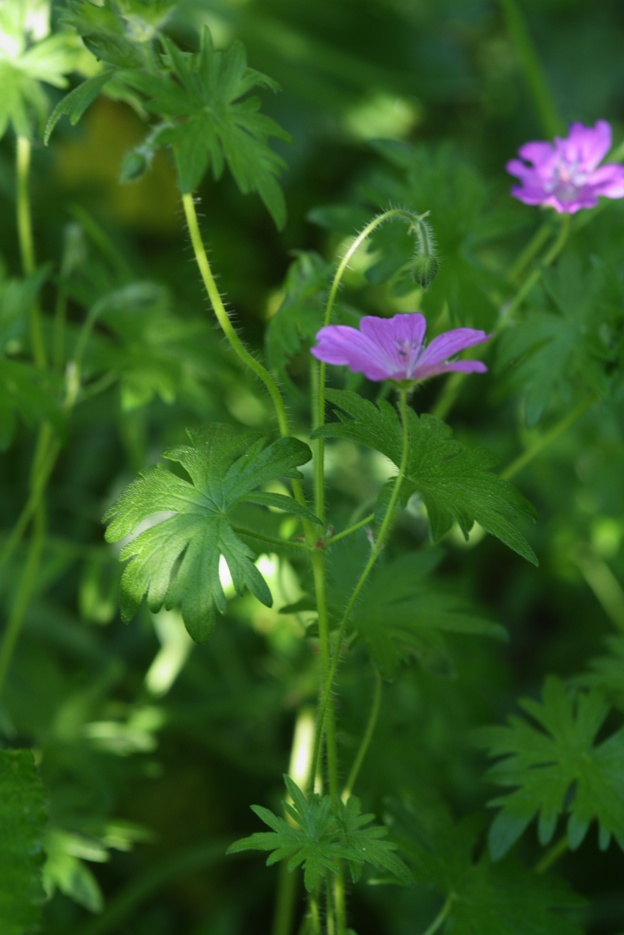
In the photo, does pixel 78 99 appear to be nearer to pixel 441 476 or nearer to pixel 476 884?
pixel 441 476

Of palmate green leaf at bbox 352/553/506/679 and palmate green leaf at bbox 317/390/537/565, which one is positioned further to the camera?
palmate green leaf at bbox 352/553/506/679

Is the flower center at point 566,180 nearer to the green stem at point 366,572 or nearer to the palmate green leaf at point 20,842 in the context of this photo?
the green stem at point 366,572

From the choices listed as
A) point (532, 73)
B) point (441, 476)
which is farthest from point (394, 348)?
point (532, 73)

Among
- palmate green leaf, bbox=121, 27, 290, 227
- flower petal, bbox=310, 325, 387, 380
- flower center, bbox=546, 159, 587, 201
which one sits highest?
flower center, bbox=546, 159, 587, 201

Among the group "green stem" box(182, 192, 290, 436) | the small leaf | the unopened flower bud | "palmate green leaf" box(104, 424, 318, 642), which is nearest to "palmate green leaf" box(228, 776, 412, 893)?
"palmate green leaf" box(104, 424, 318, 642)

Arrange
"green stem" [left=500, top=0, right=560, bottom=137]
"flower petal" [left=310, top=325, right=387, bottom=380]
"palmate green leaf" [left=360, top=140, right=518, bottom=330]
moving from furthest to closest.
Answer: "green stem" [left=500, top=0, right=560, bottom=137] < "palmate green leaf" [left=360, top=140, right=518, bottom=330] < "flower petal" [left=310, top=325, right=387, bottom=380]

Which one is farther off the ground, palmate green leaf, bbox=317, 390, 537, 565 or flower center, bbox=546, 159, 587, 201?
flower center, bbox=546, 159, 587, 201

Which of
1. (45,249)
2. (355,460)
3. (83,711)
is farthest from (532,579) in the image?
(45,249)

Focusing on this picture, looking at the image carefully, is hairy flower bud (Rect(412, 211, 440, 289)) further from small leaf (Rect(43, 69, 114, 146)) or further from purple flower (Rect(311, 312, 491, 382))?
small leaf (Rect(43, 69, 114, 146))
